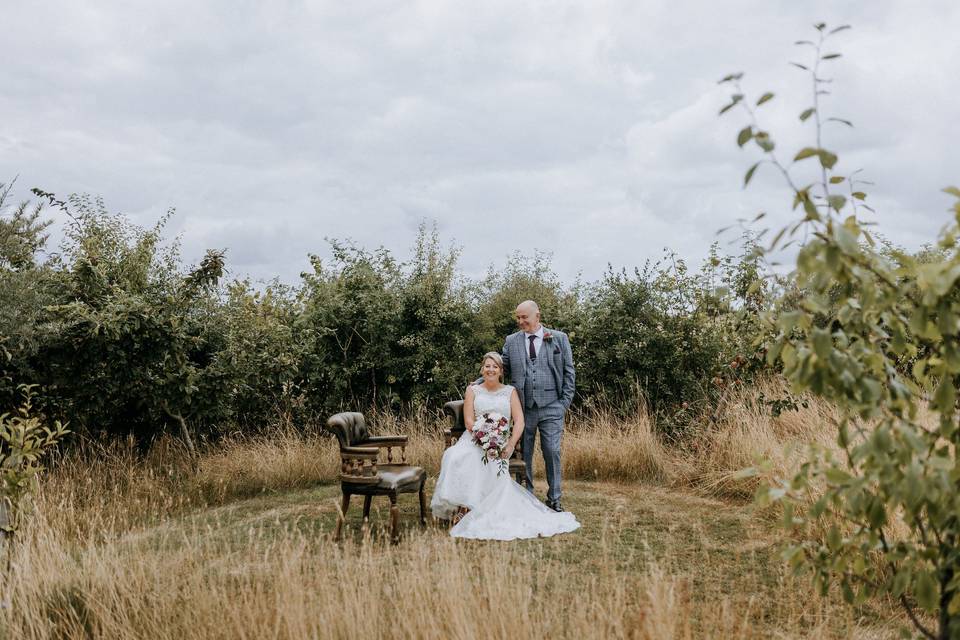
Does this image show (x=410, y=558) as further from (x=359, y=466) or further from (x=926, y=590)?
(x=926, y=590)

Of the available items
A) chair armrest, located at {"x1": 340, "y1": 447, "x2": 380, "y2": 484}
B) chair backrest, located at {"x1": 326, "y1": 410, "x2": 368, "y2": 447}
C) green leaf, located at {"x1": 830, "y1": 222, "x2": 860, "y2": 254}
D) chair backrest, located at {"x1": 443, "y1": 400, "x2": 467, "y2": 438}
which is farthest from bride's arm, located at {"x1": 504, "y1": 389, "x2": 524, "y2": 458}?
green leaf, located at {"x1": 830, "y1": 222, "x2": 860, "y2": 254}

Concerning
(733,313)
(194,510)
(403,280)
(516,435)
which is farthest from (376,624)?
(403,280)

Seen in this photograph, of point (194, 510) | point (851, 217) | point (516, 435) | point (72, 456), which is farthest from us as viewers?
point (72, 456)

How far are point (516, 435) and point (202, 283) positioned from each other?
4.83 meters

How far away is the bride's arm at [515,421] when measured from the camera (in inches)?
270

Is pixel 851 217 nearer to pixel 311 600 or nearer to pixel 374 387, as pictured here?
pixel 311 600

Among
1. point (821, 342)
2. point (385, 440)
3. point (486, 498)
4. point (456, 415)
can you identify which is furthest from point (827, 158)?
point (456, 415)

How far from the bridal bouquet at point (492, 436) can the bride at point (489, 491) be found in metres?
0.05

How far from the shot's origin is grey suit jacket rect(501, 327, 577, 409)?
7.08m

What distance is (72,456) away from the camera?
29.7ft

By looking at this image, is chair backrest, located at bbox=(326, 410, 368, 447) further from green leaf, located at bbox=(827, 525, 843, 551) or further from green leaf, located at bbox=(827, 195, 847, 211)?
green leaf, located at bbox=(827, 195, 847, 211)

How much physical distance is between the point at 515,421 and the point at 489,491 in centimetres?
67

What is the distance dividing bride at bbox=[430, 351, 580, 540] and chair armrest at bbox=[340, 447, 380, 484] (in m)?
0.70

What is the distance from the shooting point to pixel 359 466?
639 cm
